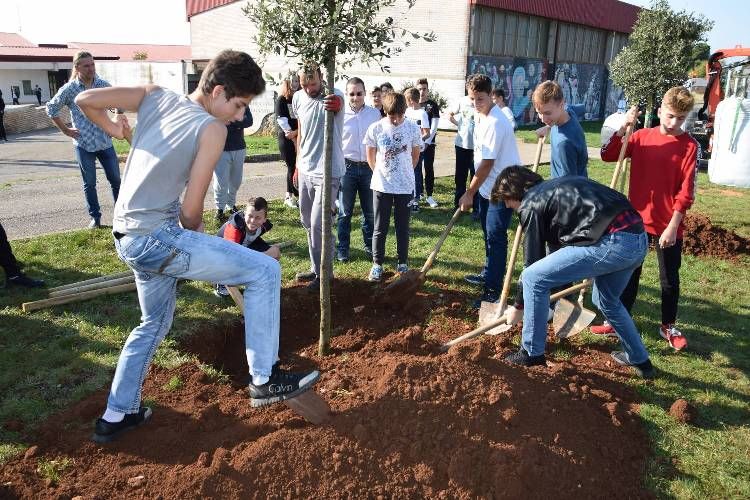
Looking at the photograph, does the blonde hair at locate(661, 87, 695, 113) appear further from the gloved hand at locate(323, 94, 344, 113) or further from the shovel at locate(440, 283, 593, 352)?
the gloved hand at locate(323, 94, 344, 113)

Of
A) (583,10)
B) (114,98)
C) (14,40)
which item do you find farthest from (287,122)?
(14,40)

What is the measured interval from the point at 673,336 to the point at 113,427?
170 inches

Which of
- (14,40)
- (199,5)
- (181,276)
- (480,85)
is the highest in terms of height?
(199,5)

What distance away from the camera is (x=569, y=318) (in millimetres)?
4910

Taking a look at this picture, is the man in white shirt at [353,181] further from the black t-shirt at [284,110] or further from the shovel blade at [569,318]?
the shovel blade at [569,318]

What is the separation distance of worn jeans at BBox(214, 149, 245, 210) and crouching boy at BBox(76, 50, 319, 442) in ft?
16.5

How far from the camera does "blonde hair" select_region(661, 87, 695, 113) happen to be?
434 centimetres

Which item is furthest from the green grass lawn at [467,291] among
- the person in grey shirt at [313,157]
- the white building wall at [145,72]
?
the white building wall at [145,72]

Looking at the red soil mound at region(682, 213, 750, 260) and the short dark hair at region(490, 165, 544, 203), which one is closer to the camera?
the short dark hair at region(490, 165, 544, 203)

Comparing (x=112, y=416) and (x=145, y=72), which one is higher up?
(x=145, y=72)

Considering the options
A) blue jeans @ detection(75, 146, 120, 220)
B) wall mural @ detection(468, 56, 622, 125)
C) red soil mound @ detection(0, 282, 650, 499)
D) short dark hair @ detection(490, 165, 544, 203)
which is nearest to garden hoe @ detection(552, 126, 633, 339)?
red soil mound @ detection(0, 282, 650, 499)

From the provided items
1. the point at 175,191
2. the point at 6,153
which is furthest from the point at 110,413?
the point at 6,153

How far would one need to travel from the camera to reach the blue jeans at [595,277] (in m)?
3.80

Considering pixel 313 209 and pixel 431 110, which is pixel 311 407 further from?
pixel 431 110
